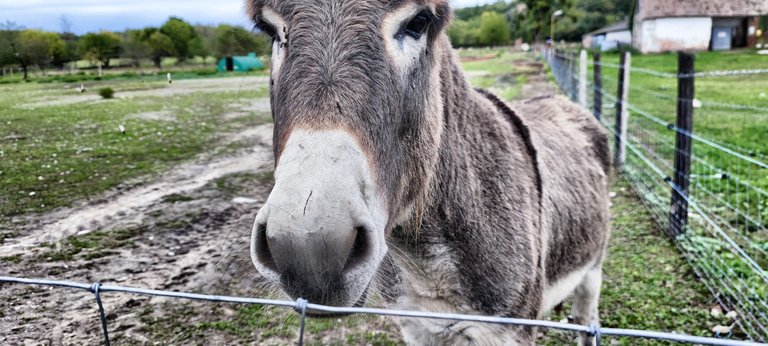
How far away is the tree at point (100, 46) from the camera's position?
370 cm

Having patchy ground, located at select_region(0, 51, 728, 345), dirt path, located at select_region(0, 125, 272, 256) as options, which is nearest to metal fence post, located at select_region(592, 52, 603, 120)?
patchy ground, located at select_region(0, 51, 728, 345)

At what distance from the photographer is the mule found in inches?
53.7

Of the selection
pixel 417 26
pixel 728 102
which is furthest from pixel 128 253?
pixel 728 102

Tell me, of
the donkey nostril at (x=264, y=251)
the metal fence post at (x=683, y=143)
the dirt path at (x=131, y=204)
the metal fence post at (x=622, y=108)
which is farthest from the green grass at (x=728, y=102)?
the donkey nostril at (x=264, y=251)

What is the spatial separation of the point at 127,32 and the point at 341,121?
128 inches

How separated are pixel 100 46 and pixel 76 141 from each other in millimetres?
778

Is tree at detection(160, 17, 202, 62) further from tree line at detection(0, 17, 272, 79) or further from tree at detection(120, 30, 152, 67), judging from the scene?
tree at detection(120, 30, 152, 67)

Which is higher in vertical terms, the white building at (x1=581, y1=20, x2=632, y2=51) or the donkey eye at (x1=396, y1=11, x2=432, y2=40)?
the white building at (x1=581, y1=20, x2=632, y2=51)

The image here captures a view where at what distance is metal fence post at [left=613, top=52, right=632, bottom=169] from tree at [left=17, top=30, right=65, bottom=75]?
21.8ft

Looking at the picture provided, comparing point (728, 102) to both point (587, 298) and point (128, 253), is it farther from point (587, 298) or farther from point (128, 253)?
point (128, 253)

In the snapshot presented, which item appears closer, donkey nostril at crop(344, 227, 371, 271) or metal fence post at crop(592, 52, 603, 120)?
donkey nostril at crop(344, 227, 371, 271)

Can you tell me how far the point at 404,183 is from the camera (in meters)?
1.88

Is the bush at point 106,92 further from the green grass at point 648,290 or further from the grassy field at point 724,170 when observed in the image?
the grassy field at point 724,170

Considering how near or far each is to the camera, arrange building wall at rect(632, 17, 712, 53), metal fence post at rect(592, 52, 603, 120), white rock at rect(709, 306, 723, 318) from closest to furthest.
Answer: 1. white rock at rect(709, 306, 723, 318)
2. metal fence post at rect(592, 52, 603, 120)
3. building wall at rect(632, 17, 712, 53)
